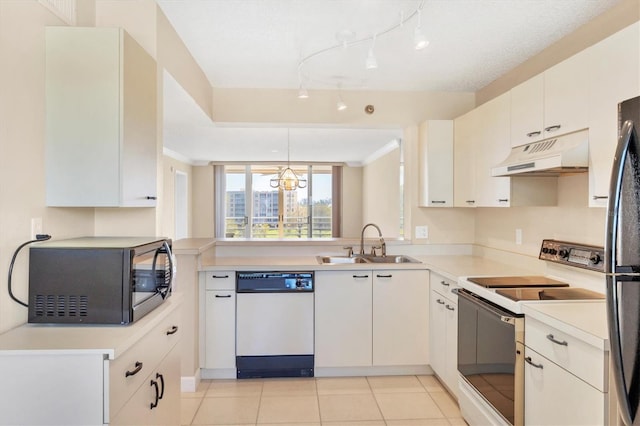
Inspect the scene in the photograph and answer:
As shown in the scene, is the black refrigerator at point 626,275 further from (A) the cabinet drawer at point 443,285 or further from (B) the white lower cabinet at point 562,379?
(A) the cabinet drawer at point 443,285

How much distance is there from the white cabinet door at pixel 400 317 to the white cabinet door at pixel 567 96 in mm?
1455

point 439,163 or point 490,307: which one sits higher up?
point 439,163

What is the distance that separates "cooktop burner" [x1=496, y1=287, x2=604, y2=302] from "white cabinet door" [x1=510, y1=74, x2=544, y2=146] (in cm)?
89

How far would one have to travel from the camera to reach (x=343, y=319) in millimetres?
2900

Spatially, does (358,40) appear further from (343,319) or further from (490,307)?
(343,319)

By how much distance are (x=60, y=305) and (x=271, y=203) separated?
7.33 metres

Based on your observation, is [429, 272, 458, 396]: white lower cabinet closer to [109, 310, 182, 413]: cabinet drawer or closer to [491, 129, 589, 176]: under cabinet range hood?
[491, 129, 589, 176]: under cabinet range hood

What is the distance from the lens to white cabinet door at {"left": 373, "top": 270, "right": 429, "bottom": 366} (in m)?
2.92

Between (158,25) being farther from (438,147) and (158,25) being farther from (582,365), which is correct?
(582,365)

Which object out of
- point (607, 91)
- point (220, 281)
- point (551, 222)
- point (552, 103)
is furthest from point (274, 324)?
point (607, 91)

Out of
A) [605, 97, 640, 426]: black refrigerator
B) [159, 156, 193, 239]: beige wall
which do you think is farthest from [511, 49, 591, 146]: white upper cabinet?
[159, 156, 193, 239]: beige wall

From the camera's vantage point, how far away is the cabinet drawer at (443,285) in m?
2.53

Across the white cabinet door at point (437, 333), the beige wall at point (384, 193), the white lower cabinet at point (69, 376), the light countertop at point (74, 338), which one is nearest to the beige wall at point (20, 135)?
the light countertop at point (74, 338)

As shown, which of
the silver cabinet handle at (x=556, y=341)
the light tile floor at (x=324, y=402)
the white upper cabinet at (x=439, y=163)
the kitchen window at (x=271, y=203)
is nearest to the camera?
the silver cabinet handle at (x=556, y=341)
